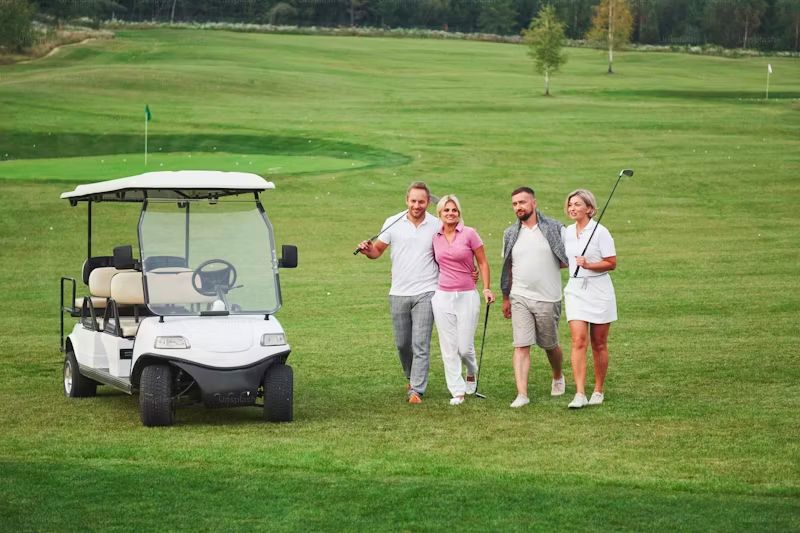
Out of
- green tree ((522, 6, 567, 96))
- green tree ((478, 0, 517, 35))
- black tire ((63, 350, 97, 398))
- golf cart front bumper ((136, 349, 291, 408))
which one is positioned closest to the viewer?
golf cart front bumper ((136, 349, 291, 408))

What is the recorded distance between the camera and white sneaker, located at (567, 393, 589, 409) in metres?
9.27

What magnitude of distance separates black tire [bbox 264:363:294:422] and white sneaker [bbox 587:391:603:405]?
250 cm

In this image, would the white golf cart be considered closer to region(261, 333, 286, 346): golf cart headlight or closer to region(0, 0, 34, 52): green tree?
region(261, 333, 286, 346): golf cart headlight

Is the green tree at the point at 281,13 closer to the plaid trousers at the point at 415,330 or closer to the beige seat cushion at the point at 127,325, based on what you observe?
the beige seat cushion at the point at 127,325

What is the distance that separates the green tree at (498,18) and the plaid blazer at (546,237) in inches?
4016

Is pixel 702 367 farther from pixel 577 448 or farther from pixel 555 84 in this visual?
pixel 555 84

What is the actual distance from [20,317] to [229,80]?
1390 inches

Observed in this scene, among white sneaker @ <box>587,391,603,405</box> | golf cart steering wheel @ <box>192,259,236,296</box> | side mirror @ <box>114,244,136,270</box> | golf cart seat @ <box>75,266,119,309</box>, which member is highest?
side mirror @ <box>114,244,136,270</box>

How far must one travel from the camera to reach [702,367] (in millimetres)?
11164

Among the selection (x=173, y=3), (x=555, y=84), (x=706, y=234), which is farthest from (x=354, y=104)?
(x=173, y=3)

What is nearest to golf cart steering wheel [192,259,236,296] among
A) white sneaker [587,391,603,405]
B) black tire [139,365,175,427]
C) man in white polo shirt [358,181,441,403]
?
black tire [139,365,175,427]

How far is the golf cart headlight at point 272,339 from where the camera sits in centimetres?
878

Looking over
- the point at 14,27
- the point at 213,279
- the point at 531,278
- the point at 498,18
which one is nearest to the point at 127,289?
the point at 213,279

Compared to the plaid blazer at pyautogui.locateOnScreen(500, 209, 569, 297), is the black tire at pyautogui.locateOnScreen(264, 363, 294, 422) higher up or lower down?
lower down
